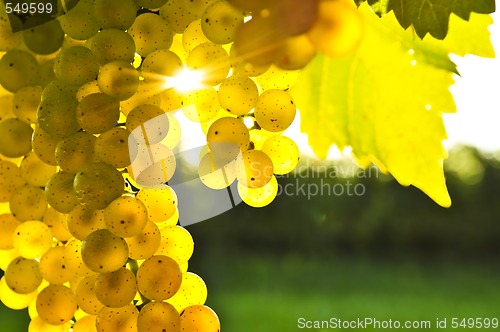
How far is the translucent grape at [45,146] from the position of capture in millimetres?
519

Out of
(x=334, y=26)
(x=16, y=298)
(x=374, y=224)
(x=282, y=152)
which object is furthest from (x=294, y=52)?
(x=374, y=224)

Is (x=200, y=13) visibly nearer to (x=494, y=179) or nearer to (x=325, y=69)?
(x=325, y=69)

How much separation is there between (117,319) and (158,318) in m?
0.03

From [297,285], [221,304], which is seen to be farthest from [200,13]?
[297,285]

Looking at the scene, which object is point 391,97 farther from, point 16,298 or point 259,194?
point 16,298

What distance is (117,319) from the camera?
484 millimetres

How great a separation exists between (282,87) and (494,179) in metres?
7.31

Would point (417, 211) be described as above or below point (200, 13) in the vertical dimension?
below

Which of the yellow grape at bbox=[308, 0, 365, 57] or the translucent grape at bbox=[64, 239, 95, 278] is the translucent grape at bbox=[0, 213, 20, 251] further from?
the yellow grape at bbox=[308, 0, 365, 57]

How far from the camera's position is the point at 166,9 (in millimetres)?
479

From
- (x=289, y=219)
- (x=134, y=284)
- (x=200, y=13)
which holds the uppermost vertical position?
(x=200, y=13)

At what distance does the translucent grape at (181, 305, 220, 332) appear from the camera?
0.49 m

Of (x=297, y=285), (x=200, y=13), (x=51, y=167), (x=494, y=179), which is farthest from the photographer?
(x=494, y=179)

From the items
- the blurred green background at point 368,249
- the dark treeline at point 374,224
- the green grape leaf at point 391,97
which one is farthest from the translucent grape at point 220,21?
the dark treeline at point 374,224
